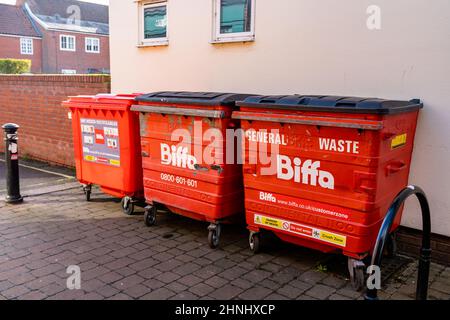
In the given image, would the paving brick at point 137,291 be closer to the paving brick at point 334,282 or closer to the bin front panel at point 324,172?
the bin front panel at point 324,172

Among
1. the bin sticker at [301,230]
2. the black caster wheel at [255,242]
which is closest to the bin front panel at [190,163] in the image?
the black caster wheel at [255,242]

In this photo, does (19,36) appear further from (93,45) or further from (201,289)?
A: (201,289)

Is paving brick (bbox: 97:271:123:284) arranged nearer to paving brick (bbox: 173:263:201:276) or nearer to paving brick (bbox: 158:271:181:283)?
paving brick (bbox: 158:271:181:283)

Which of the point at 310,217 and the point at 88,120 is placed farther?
the point at 88,120

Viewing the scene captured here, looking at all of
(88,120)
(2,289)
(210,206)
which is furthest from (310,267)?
(88,120)

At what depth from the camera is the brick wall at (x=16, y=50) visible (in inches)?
1567

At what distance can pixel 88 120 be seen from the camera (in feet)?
19.8

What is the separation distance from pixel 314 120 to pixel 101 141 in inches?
127

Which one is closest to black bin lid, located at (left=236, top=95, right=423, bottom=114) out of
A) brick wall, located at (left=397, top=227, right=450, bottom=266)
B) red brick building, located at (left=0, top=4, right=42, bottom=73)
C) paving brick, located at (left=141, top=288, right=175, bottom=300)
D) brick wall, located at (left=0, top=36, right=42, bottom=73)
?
brick wall, located at (left=397, top=227, right=450, bottom=266)

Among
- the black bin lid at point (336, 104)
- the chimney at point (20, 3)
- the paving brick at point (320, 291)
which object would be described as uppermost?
the chimney at point (20, 3)

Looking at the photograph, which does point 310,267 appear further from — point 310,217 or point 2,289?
point 2,289

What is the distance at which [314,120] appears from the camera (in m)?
3.86

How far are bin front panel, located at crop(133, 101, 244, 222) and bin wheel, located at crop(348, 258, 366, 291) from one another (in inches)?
58.7
